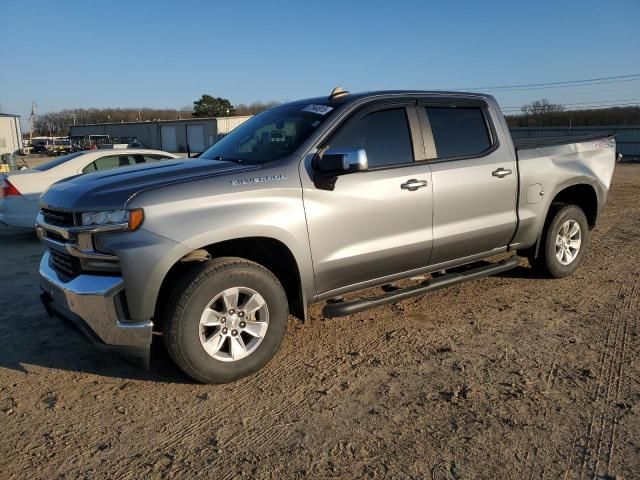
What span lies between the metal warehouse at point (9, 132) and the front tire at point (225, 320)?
4995cm

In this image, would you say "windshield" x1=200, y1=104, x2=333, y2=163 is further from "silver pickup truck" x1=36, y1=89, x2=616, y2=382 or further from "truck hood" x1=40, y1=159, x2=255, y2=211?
"truck hood" x1=40, y1=159, x2=255, y2=211

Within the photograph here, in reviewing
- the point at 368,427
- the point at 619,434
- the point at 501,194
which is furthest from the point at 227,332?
the point at 501,194

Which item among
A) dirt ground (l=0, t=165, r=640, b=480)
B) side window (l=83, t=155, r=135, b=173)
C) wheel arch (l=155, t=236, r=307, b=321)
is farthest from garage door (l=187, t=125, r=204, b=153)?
wheel arch (l=155, t=236, r=307, b=321)

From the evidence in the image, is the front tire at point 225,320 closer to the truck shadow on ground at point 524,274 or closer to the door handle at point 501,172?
the door handle at point 501,172

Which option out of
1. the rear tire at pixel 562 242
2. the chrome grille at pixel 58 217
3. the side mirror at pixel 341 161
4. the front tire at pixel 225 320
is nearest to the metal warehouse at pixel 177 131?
→ the rear tire at pixel 562 242

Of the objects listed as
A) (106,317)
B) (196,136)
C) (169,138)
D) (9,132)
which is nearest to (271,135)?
(106,317)

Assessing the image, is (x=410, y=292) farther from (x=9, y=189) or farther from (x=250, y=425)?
(x=9, y=189)

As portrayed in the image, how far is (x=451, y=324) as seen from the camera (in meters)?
4.68

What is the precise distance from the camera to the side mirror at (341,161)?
12.1 ft

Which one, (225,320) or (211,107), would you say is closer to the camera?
(225,320)

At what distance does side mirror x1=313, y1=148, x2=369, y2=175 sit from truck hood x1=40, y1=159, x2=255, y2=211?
1.51 ft

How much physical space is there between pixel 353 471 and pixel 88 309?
1.87m

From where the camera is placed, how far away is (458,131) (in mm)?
4840

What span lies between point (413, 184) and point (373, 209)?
0.45 meters
